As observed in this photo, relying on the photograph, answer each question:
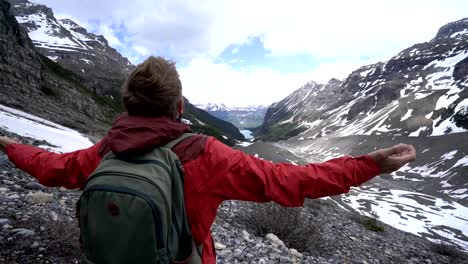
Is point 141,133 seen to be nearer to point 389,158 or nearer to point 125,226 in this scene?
point 125,226

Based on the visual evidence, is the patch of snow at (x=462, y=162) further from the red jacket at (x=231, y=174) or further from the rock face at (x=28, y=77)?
the red jacket at (x=231, y=174)

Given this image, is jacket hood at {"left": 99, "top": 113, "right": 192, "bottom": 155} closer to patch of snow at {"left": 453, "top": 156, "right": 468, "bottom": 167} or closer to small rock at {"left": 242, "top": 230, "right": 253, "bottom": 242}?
small rock at {"left": 242, "top": 230, "right": 253, "bottom": 242}

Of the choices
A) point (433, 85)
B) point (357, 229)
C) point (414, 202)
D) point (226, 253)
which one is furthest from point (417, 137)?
point (226, 253)

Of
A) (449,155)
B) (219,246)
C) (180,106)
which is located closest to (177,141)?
(180,106)

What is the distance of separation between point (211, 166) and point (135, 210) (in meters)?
0.65

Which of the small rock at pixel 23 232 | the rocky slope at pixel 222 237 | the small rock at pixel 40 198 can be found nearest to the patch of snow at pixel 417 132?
Answer: the rocky slope at pixel 222 237

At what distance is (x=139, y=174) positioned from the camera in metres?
2.28

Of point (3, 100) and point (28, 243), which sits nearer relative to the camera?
point (28, 243)

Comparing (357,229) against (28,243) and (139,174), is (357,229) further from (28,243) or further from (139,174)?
(139,174)

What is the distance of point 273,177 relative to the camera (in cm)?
260

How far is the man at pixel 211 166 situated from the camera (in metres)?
2.54

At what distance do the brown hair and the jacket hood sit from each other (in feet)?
0.27

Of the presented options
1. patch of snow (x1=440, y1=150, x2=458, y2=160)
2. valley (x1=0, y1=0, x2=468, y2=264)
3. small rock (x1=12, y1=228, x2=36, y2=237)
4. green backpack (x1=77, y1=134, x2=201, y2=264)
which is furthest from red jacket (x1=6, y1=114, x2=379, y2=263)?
patch of snow (x1=440, y1=150, x2=458, y2=160)

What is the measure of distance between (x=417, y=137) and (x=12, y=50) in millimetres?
127664
